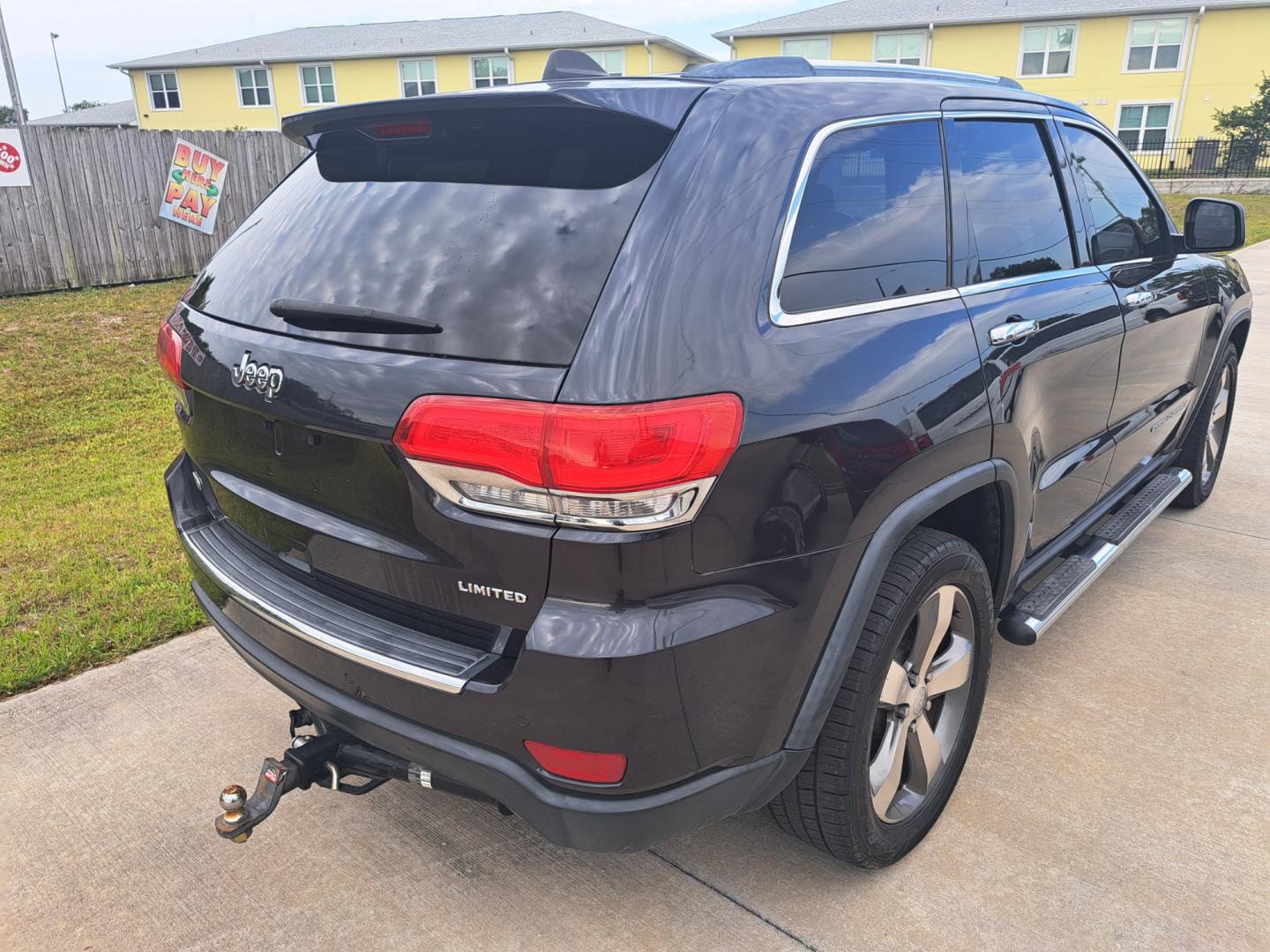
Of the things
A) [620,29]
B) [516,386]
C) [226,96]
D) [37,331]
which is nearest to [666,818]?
[516,386]

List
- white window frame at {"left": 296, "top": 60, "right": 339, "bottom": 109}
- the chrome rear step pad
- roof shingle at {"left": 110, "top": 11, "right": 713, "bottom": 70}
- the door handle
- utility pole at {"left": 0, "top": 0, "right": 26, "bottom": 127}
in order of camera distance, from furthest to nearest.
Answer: white window frame at {"left": 296, "top": 60, "right": 339, "bottom": 109}, roof shingle at {"left": 110, "top": 11, "right": 713, "bottom": 70}, utility pole at {"left": 0, "top": 0, "right": 26, "bottom": 127}, the door handle, the chrome rear step pad

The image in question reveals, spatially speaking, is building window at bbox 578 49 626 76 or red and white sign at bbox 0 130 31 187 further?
building window at bbox 578 49 626 76

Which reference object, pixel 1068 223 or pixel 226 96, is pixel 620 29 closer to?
pixel 226 96

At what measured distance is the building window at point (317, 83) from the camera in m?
37.2

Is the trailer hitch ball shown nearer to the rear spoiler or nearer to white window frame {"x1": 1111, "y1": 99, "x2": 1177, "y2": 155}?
the rear spoiler

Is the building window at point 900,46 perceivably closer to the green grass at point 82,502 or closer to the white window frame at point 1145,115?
the white window frame at point 1145,115

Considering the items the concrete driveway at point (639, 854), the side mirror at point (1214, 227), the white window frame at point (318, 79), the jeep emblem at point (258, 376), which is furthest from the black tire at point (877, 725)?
the white window frame at point (318, 79)

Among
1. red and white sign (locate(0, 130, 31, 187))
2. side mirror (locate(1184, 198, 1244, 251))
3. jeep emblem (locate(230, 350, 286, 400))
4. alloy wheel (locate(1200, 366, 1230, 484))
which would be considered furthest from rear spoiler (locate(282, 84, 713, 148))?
red and white sign (locate(0, 130, 31, 187))

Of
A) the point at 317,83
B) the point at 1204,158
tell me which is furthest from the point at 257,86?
the point at 1204,158

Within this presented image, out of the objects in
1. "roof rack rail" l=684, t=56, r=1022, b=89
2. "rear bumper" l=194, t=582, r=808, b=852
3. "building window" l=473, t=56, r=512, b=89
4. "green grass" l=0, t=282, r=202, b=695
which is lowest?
"green grass" l=0, t=282, r=202, b=695

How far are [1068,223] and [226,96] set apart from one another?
4184 cm

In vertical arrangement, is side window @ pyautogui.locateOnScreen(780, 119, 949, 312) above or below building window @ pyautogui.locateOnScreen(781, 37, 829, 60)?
below

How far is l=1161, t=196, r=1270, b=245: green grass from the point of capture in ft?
59.4

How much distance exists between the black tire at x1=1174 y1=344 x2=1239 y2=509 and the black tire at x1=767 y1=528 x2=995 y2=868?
2.71m
